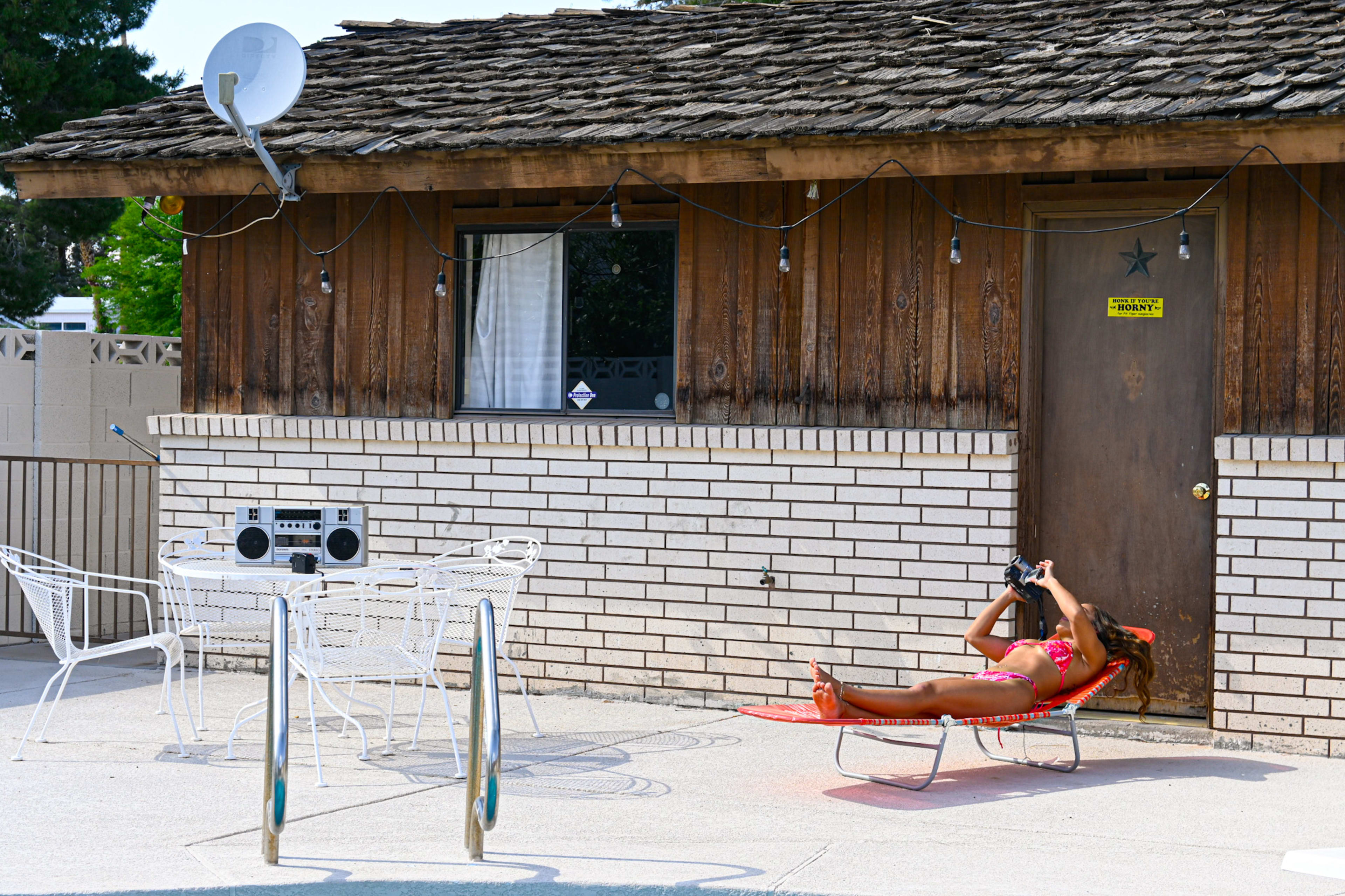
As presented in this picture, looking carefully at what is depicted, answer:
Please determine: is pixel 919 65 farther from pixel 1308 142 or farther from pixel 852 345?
pixel 1308 142

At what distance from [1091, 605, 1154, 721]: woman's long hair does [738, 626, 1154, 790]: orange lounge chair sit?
4cm

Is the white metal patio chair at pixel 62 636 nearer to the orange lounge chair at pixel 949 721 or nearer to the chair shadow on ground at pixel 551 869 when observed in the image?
the chair shadow on ground at pixel 551 869

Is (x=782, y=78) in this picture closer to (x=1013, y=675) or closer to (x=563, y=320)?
(x=563, y=320)

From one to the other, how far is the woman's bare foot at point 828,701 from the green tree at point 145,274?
92.5ft

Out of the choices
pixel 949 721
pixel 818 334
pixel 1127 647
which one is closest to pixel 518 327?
pixel 818 334

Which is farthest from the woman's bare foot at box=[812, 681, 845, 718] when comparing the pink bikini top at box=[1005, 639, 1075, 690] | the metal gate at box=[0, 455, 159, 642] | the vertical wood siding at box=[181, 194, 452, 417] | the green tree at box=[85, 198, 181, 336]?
the green tree at box=[85, 198, 181, 336]

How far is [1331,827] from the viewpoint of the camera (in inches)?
224

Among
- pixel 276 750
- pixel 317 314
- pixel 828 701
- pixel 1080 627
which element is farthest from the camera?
pixel 317 314

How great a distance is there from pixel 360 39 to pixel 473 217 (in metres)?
2.94

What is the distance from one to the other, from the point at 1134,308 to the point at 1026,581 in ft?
5.80

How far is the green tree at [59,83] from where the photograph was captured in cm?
1934

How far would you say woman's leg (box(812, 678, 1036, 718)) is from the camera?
6090 mm

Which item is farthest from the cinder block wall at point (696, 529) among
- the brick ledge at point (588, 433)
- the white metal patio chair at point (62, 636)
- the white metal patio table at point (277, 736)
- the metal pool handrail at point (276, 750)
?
the metal pool handrail at point (276, 750)

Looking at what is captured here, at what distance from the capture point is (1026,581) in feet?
22.3
